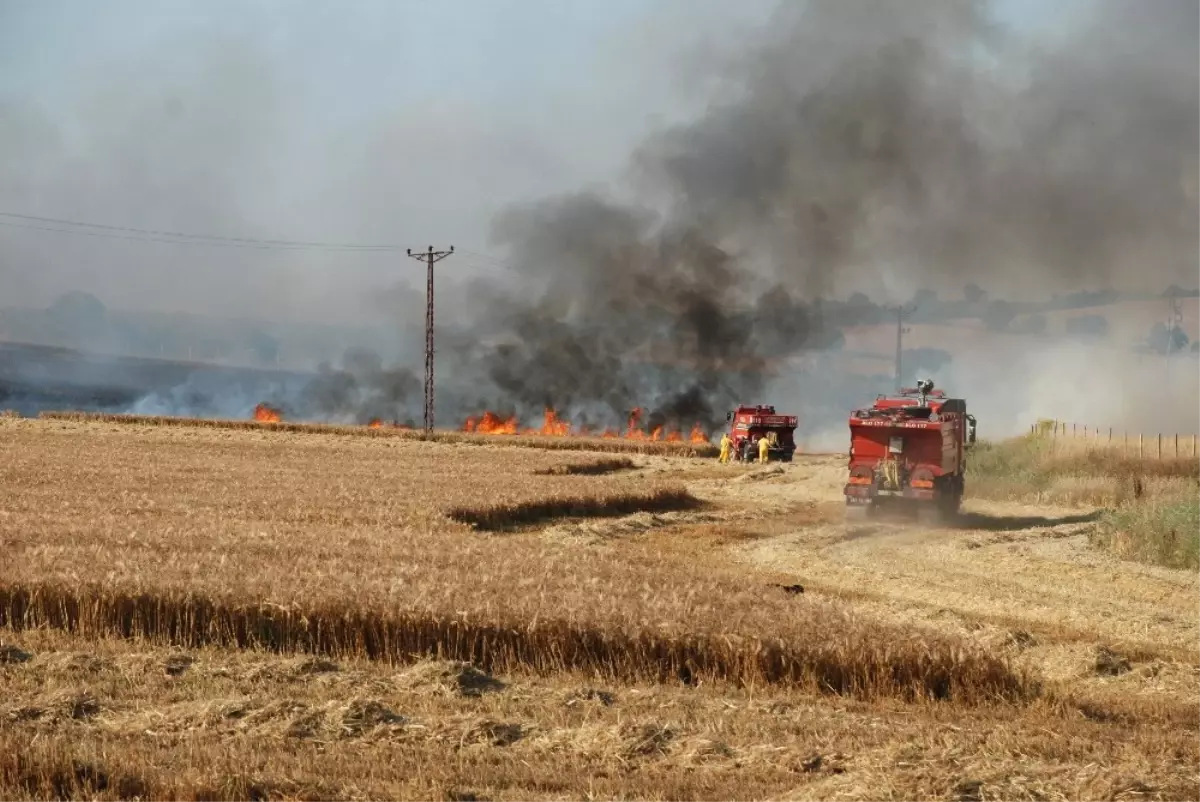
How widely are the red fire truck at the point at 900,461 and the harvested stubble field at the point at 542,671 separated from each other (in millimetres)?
6428

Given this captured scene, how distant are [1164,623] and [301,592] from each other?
11.1 m

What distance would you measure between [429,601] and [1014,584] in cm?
1114

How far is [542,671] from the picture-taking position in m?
11.8

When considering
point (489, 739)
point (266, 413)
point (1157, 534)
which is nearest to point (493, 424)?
point (266, 413)

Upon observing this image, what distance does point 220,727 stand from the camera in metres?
9.06

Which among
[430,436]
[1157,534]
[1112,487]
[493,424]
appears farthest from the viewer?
[493,424]

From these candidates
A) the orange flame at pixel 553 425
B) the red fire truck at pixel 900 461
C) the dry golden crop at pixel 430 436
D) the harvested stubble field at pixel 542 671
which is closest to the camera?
the harvested stubble field at pixel 542 671

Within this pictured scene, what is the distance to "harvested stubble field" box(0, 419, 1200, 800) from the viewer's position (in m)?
8.09

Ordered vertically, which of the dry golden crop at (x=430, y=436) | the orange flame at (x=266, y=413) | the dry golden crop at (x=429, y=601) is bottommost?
the dry golden crop at (x=429, y=601)

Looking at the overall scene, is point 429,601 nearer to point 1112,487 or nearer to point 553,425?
point 1112,487

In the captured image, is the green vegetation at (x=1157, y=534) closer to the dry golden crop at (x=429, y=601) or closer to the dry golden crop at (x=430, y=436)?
the dry golden crop at (x=429, y=601)

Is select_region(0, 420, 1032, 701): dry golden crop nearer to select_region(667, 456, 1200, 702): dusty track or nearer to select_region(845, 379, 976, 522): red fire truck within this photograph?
select_region(667, 456, 1200, 702): dusty track

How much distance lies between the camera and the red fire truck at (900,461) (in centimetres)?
2855

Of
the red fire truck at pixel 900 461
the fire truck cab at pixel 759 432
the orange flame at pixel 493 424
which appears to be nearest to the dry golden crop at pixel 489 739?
the red fire truck at pixel 900 461
